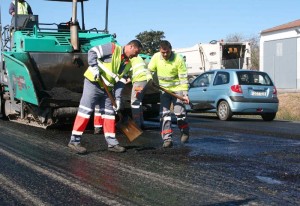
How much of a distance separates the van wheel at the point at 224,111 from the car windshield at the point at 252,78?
2.47 ft

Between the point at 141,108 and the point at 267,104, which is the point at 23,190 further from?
the point at 267,104

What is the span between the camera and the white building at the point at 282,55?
116 feet

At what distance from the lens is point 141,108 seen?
10.0m

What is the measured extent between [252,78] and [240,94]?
2.28ft

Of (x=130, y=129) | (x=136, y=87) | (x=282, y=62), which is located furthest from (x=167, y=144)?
(x=282, y=62)

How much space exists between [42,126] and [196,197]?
234 inches

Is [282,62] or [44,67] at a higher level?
[282,62]

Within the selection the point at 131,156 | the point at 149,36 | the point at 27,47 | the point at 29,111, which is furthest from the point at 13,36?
the point at 149,36

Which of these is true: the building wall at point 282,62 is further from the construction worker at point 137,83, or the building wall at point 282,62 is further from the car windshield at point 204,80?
the construction worker at point 137,83

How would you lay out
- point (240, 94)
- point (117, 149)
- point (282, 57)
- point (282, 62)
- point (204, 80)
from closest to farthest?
point (117, 149)
point (240, 94)
point (204, 80)
point (282, 62)
point (282, 57)

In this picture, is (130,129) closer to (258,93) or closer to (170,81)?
(170,81)

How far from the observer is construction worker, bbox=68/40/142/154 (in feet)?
23.1

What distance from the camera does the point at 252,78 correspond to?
44.4ft

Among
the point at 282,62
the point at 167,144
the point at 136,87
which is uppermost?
the point at 282,62
